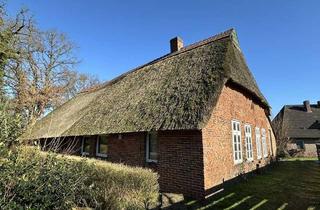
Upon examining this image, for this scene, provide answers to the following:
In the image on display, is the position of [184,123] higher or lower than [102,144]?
higher

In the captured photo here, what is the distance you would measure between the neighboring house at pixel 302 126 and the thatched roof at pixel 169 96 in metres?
23.2

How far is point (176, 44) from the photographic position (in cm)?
1811

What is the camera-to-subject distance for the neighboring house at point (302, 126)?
35.3 meters

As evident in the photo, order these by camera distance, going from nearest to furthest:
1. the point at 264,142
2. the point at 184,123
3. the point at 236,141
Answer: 1. the point at 184,123
2. the point at 236,141
3. the point at 264,142

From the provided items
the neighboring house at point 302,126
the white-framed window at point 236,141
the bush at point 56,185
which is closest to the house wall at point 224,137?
the white-framed window at point 236,141

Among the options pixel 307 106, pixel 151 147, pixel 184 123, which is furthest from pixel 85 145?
pixel 307 106

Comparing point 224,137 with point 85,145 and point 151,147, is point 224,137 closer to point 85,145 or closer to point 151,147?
point 151,147

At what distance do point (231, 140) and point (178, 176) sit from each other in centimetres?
382

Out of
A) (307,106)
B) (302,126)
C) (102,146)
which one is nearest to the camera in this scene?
(102,146)

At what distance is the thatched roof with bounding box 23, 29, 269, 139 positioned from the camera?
9.73 m

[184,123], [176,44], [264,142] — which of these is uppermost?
[176,44]

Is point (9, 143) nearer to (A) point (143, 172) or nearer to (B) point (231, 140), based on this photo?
(A) point (143, 172)

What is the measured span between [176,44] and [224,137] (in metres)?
9.51

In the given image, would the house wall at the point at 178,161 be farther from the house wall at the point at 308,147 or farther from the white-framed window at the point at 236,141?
the house wall at the point at 308,147
